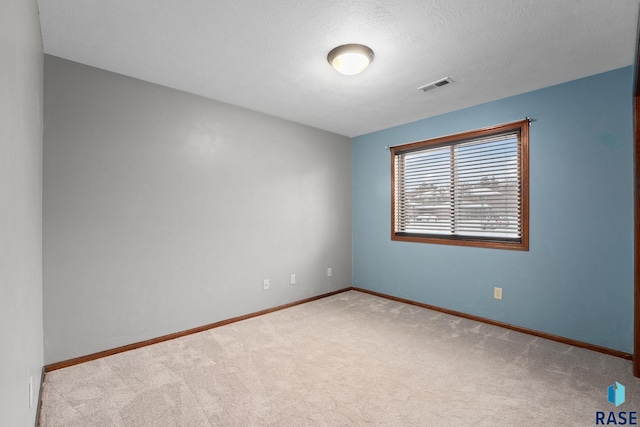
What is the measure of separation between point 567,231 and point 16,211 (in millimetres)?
3956

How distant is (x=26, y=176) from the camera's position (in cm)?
154

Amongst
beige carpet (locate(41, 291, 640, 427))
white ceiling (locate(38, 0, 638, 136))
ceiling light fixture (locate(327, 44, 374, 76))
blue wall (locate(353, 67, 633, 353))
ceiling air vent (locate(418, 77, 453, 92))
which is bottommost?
beige carpet (locate(41, 291, 640, 427))

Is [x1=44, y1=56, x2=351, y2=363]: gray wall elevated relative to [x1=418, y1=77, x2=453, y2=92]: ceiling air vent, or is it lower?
lower

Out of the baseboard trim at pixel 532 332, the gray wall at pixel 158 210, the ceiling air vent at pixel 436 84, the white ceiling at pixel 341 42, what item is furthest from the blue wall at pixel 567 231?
the gray wall at pixel 158 210

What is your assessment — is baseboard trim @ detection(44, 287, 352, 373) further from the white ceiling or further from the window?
the white ceiling

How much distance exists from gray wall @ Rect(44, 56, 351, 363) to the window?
138 cm

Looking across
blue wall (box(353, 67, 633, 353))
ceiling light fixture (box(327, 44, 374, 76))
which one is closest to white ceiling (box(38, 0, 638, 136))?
ceiling light fixture (box(327, 44, 374, 76))

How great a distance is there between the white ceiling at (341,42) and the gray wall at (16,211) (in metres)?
0.55

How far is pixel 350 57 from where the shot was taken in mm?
2270

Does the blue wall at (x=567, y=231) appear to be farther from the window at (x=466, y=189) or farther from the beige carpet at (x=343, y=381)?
the beige carpet at (x=343, y=381)

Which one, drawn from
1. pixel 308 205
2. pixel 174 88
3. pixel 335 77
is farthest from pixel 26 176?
pixel 308 205

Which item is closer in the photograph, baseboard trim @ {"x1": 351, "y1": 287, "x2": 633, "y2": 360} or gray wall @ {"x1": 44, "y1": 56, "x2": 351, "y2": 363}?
gray wall @ {"x1": 44, "y1": 56, "x2": 351, "y2": 363}

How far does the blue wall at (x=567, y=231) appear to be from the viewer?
102 inches

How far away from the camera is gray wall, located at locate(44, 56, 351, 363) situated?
7.83ft
